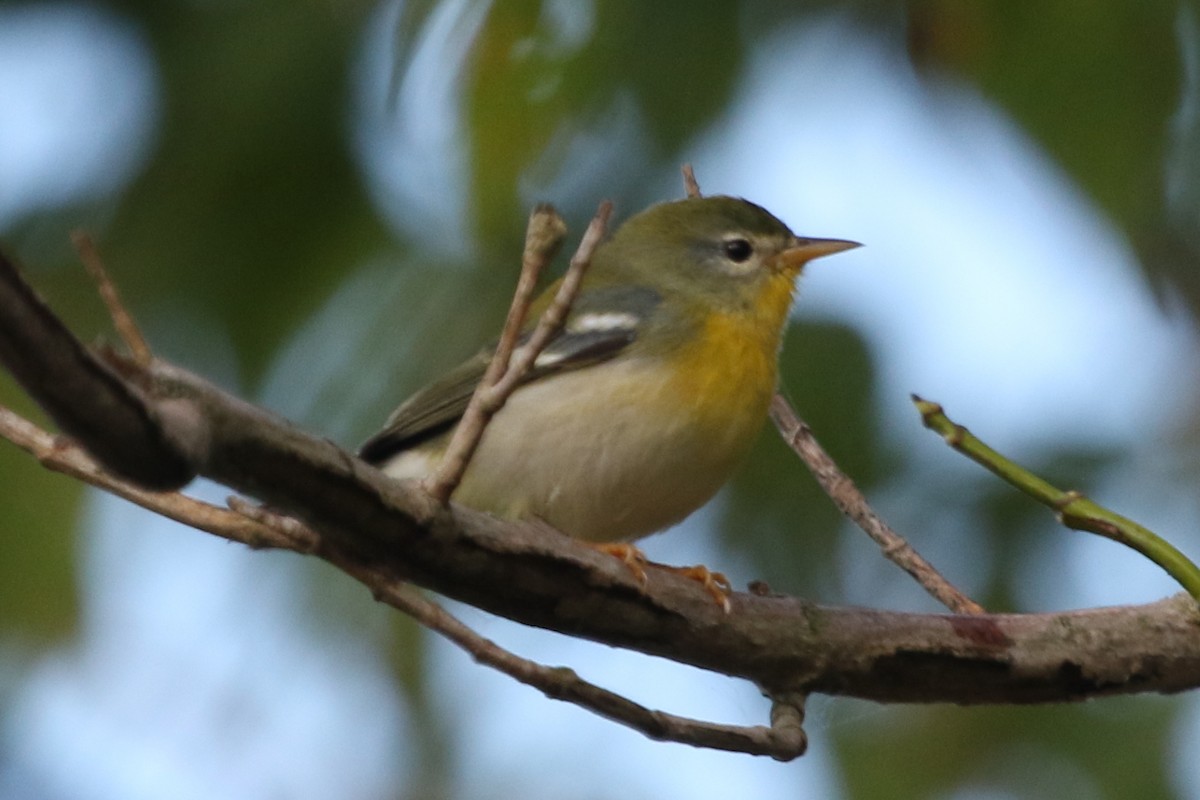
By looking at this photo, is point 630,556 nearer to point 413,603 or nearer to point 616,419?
point 616,419

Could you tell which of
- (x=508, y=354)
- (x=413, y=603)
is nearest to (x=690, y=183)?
(x=508, y=354)

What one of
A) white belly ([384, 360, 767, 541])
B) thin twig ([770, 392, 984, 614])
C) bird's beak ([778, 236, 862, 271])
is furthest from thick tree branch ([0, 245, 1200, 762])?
bird's beak ([778, 236, 862, 271])

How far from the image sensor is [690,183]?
3.48 m

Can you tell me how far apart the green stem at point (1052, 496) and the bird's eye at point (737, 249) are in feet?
7.04

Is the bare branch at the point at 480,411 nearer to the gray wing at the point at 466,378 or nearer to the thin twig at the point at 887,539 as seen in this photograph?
the thin twig at the point at 887,539

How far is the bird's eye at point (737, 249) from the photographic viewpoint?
454cm

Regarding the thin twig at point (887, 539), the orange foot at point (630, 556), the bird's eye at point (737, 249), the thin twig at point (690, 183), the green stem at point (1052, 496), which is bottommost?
the orange foot at point (630, 556)

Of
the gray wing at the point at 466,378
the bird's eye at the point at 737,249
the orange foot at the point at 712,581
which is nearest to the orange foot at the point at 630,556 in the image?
the orange foot at the point at 712,581

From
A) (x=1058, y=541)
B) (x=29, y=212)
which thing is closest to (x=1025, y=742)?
(x=1058, y=541)

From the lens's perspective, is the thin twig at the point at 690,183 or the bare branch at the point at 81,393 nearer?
the bare branch at the point at 81,393

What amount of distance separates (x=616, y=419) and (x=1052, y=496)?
1392 mm

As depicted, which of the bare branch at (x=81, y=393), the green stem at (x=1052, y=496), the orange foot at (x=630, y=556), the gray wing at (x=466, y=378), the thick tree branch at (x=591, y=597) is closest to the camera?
the bare branch at (x=81, y=393)

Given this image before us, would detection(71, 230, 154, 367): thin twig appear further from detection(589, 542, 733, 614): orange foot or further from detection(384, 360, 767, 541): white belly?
detection(384, 360, 767, 541): white belly

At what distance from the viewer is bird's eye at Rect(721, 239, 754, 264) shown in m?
4.54
